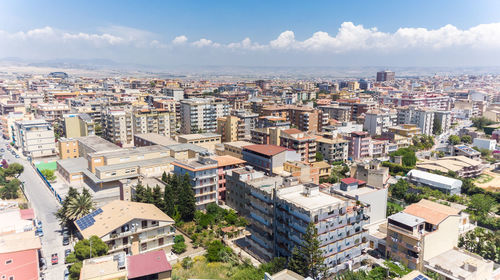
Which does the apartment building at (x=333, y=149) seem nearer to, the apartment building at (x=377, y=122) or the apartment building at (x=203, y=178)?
the apartment building at (x=377, y=122)

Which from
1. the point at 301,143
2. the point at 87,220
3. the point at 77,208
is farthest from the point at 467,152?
the point at 77,208

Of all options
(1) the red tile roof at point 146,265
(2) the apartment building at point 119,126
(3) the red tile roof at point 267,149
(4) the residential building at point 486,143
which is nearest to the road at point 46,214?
(1) the red tile roof at point 146,265

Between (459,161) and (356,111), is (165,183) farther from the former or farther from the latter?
(356,111)

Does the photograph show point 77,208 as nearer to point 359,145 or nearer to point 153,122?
point 153,122

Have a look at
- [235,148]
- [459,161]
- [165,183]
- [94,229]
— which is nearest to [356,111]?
[459,161]

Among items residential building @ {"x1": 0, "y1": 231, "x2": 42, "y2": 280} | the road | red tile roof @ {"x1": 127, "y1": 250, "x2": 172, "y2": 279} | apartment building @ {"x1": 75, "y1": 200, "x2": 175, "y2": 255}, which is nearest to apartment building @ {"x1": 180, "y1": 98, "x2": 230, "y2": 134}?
the road

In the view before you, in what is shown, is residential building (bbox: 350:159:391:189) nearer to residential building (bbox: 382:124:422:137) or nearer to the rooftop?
the rooftop
